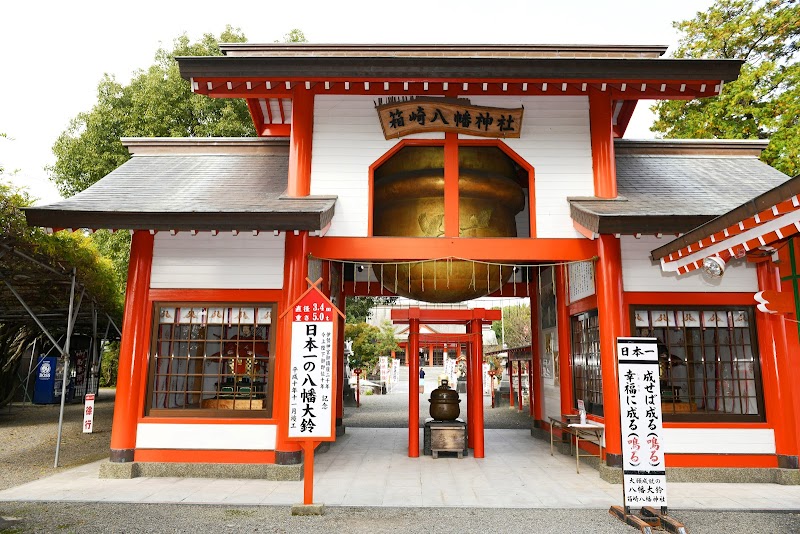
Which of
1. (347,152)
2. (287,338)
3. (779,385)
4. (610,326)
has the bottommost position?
(779,385)

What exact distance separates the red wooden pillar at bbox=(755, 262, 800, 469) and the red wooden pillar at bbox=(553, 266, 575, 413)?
11.4ft

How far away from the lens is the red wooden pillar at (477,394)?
389 inches

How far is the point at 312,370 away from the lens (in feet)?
21.3

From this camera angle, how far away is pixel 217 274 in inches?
333

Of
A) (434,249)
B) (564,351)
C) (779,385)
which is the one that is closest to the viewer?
(779,385)

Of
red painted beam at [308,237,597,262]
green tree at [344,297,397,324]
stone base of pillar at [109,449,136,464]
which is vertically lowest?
stone base of pillar at [109,449,136,464]

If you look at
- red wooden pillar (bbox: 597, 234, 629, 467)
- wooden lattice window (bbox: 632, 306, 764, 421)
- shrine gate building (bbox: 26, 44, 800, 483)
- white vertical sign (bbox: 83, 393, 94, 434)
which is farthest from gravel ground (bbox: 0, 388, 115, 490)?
wooden lattice window (bbox: 632, 306, 764, 421)

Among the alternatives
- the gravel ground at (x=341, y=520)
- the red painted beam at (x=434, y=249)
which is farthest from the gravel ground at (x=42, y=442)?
the red painted beam at (x=434, y=249)

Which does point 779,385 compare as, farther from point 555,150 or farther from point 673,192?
point 555,150

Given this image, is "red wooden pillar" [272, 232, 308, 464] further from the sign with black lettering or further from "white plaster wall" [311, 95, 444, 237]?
the sign with black lettering

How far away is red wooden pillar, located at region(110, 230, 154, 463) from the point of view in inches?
314

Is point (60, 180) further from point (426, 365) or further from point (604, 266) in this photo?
point (426, 365)

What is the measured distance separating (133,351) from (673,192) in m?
9.67

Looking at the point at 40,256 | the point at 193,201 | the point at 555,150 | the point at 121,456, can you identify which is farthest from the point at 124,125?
the point at 555,150
